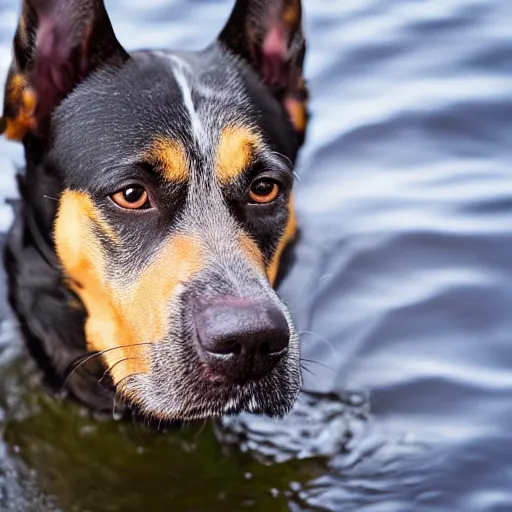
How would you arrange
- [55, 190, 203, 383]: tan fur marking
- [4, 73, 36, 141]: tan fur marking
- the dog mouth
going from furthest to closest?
1. [4, 73, 36, 141]: tan fur marking
2. [55, 190, 203, 383]: tan fur marking
3. the dog mouth

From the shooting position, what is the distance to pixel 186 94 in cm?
441

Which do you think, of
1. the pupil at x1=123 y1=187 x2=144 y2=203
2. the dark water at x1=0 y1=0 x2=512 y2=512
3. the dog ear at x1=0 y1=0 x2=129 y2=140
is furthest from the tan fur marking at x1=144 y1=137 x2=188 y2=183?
the dark water at x1=0 y1=0 x2=512 y2=512

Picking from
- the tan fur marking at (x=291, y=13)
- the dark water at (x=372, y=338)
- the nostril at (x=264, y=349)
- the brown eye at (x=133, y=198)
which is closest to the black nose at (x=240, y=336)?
the nostril at (x=264, y=349)

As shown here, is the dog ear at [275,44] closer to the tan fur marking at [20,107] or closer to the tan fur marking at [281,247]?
the tan fur marking at [281,247]

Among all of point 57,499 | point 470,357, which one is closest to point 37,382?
point 57,499

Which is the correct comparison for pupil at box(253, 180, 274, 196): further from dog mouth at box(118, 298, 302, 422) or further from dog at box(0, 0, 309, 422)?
dog mouth at box(118, 298, 302, 422)

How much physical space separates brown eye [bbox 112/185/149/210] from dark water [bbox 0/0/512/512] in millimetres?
1137

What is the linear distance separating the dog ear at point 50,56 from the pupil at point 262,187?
0.73 m

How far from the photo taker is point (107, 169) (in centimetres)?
420

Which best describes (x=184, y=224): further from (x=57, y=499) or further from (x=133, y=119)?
(x=57, y=499)

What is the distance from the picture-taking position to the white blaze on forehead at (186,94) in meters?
4.27

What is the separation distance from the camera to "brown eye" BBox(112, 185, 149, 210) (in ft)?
13.7

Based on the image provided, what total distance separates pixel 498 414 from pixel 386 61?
3.33m

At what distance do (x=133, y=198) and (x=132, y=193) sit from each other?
19mm
